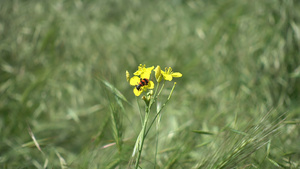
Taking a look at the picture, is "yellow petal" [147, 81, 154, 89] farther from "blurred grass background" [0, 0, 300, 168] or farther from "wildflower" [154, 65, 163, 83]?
"blurred grass background" [0, 0, 300, 168]

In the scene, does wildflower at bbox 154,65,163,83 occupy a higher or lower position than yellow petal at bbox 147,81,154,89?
higher

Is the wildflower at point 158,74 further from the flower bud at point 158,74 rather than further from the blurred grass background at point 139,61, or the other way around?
the blurred grass background at point 139,61

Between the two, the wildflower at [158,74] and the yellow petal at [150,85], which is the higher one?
the wildflower at [158,74]

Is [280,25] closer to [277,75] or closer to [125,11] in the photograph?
[277,75]

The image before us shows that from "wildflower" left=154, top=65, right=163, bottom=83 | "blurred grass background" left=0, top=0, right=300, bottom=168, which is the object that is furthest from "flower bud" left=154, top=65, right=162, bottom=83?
"blurred grass background" left=0, top=0, right=300, bottom=168

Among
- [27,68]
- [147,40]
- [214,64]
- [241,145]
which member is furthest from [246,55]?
[27,68]

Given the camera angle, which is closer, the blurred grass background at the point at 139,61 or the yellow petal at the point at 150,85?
the yellow petal at the point at 150,85

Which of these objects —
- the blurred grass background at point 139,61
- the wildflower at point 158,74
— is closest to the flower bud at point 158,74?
the wildflower at point 158,74

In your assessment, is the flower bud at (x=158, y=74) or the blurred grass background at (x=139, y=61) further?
the blurred grass background at (x=139, y=61)
